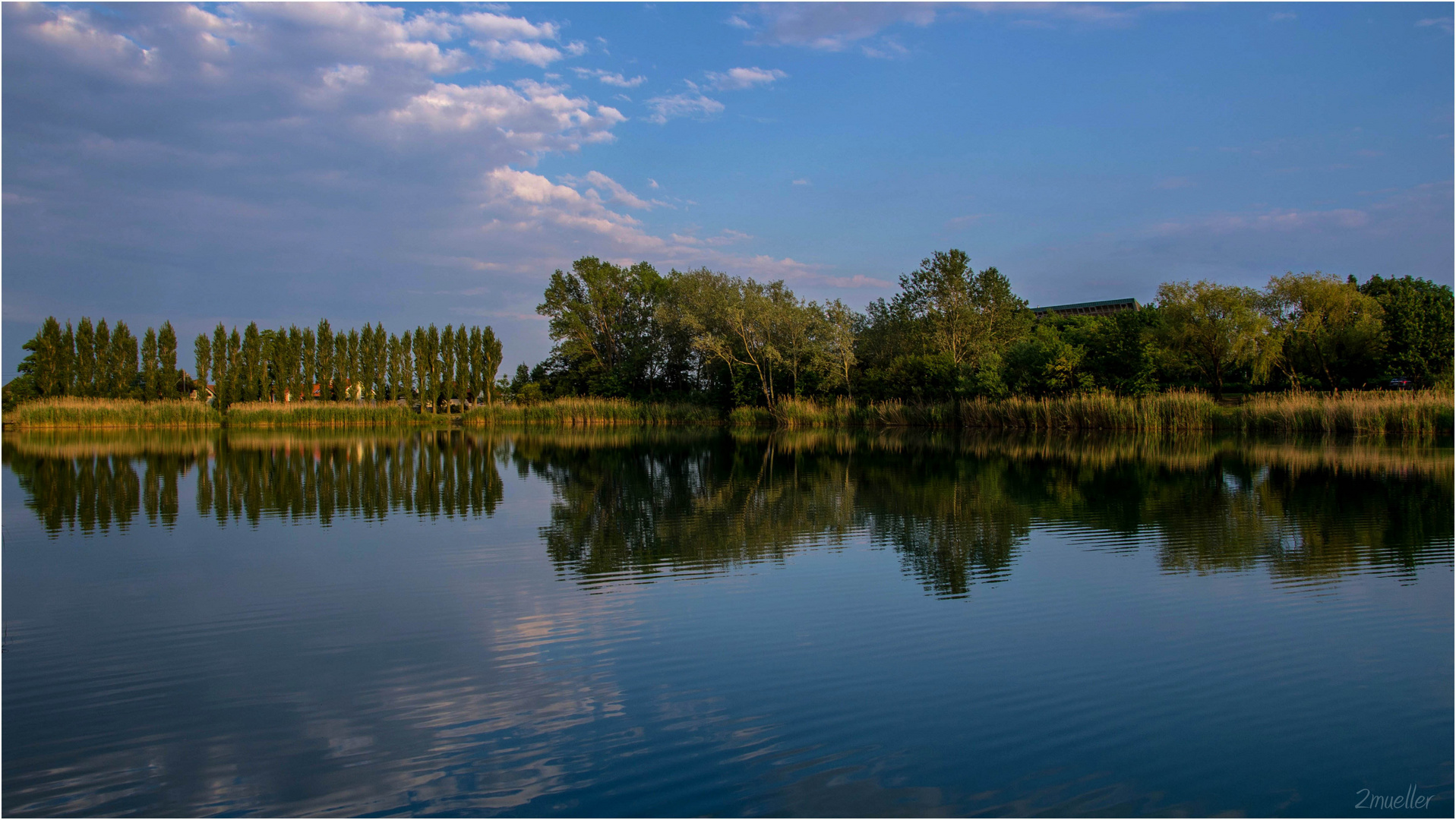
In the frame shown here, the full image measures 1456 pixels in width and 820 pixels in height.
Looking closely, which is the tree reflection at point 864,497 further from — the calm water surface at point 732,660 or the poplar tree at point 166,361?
the poplar tree at point 166,361

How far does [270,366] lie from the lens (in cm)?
4038

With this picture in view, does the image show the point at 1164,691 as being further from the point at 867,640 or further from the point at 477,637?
the point at 477,637

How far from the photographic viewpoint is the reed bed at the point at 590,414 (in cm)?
3897

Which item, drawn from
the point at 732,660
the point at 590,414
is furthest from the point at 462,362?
the point at 732,660

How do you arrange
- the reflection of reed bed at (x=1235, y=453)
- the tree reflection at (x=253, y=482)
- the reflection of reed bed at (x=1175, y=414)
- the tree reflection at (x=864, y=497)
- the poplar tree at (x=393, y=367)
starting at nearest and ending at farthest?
the tree reflection at (x=864, y=497), the tree reflection at (x=253, y=482), the reflection of reed bed at (x=1235, y=453), the reflection of reed bed at (x=1175, y=414), the poplar tree at (x=393, y=367)

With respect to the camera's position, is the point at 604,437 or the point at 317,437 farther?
the point at 604,437

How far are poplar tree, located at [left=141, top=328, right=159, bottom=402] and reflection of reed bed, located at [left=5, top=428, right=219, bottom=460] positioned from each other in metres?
5.53

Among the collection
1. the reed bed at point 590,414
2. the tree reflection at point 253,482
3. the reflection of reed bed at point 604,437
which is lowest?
the reflection of reed bed at point 604,437

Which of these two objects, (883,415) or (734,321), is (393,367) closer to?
(734,321)

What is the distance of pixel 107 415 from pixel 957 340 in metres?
36.1

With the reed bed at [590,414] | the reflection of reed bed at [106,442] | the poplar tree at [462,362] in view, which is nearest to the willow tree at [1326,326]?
the reed bed at [590,414]

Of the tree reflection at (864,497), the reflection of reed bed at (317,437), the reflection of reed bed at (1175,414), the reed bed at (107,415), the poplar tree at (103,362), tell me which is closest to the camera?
the tree reflection at (864,497)

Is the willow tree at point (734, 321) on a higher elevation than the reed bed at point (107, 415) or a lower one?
higher

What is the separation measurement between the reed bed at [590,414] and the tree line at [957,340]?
4.50 feet
